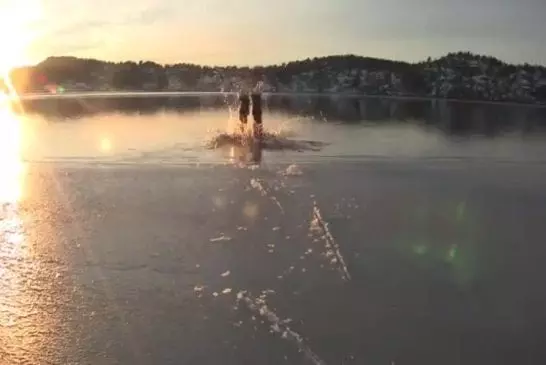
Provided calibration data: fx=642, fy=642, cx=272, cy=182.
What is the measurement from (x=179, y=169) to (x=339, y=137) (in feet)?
24.0

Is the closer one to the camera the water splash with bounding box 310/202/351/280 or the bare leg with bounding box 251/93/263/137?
the water splash with bounding box 310/202/351/280

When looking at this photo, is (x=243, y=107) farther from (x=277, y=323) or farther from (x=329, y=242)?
(x=277, y=323)

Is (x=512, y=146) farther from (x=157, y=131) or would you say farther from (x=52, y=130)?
(x=52, y=130)

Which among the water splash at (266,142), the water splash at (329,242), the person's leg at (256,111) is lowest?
the water splash at (329,242)

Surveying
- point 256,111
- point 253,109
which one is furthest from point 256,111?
point 253,109

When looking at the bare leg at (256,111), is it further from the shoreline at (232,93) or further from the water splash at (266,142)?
the shoreline at (232,93)

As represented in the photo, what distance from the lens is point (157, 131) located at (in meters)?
19.6

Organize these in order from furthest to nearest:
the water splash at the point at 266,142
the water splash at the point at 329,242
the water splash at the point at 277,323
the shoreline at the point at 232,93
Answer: the shoreline at the point at 232,93, the water splash at the point at 266,142, the water splash at the point at 329,242, the water splash at the point at 277,323

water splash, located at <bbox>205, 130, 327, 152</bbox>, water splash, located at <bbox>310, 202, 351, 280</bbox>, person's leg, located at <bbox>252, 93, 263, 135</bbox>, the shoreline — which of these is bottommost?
the shoreline

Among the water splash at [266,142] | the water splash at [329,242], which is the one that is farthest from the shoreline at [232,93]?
the water splash at [329,242]

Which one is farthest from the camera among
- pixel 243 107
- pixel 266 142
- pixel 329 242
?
pixel 243 107

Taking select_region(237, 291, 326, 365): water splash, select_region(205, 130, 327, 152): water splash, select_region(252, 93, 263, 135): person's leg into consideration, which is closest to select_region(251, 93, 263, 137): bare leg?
select_region(252, 93, 263, 135): person's leg

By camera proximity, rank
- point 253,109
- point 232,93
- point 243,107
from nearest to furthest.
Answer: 1. point 253,109
2. point 243,107
3. point 232,93

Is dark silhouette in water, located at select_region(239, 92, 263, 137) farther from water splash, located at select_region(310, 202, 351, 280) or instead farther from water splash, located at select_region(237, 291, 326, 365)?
water splash, located at select_region(237, 291, 326, 365)
